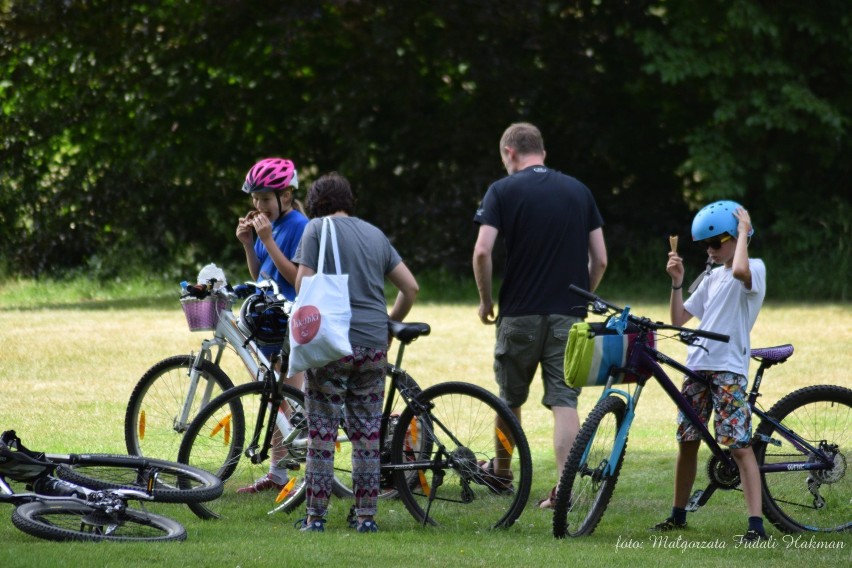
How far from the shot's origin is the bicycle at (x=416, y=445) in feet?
21.9

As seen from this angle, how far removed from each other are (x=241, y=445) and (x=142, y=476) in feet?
2.52

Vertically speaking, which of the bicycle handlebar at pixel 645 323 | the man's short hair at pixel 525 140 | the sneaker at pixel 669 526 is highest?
the man's short hair at pixel 525 140

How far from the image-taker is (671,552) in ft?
20.2

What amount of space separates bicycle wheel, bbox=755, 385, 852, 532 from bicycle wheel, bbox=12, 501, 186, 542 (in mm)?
2797

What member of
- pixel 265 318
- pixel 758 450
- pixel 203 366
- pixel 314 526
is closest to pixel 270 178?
pixel 265 318

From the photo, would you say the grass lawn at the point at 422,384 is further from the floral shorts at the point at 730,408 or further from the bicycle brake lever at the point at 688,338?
the bicycle brake lever at the point at 688,338

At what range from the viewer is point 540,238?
7465 mm

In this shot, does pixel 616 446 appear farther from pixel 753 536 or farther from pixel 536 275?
pixel 536 275

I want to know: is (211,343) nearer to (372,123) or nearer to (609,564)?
(609,564)

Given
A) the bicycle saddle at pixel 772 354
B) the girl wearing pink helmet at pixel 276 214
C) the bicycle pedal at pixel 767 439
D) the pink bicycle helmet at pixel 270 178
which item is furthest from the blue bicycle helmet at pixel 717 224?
the pink bicycle helmet at pixel 270 178

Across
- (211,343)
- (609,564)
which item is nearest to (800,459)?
(609,564)

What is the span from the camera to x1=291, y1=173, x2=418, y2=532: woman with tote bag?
21.5 feet

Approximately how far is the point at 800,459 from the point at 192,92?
17.6 meters

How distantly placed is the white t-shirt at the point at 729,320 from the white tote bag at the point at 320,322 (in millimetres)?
1630
